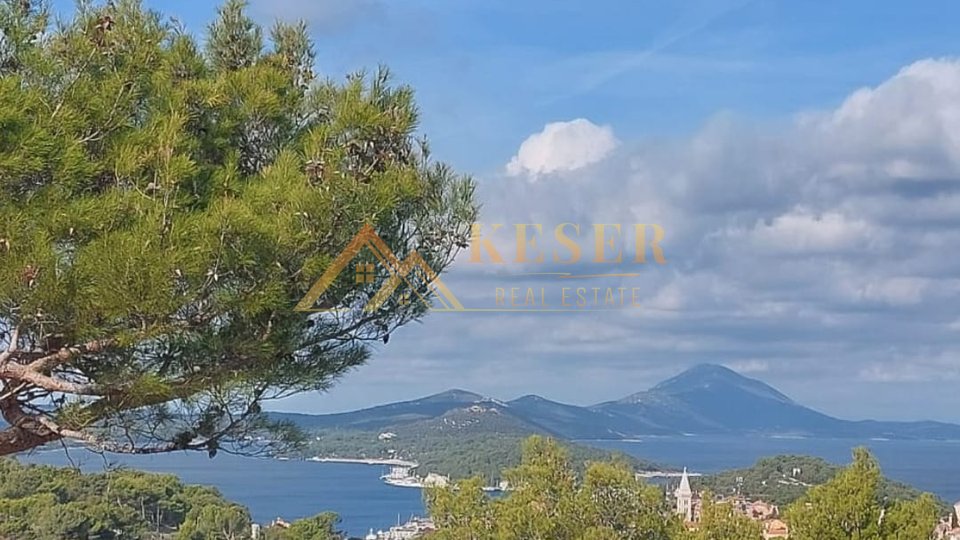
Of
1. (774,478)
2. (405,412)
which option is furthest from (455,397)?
(774,478)

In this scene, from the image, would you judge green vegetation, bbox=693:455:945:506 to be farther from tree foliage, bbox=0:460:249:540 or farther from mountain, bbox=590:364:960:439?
mountain, bbox=590:364:960:439

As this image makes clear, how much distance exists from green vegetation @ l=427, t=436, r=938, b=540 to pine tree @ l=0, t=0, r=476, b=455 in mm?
2790

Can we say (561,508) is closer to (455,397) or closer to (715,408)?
(455,397)

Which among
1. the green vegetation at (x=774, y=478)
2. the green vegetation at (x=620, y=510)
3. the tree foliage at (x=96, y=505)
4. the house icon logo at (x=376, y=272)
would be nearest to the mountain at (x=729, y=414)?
the green vegetation at (x=774, y=478)

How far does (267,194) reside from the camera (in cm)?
307

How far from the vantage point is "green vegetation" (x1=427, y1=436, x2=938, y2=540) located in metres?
5.39

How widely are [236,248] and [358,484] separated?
40.1 metres

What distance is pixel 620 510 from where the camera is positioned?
22.0ft

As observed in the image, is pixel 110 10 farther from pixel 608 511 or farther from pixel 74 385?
pixel 608 511

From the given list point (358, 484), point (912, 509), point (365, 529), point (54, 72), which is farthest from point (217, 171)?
point (358, 484)

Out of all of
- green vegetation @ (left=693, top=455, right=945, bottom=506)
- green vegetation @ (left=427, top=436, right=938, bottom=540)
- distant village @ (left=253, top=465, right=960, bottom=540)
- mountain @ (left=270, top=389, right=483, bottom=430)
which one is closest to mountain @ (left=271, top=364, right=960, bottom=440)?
mountain @ (left=270, top=389, right=483, bottom=430)

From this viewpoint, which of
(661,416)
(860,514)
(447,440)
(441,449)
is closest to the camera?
(860,514)

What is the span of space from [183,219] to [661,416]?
Answer: 88518 millimetres

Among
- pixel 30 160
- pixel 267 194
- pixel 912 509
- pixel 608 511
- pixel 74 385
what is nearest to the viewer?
pixel 30 160
